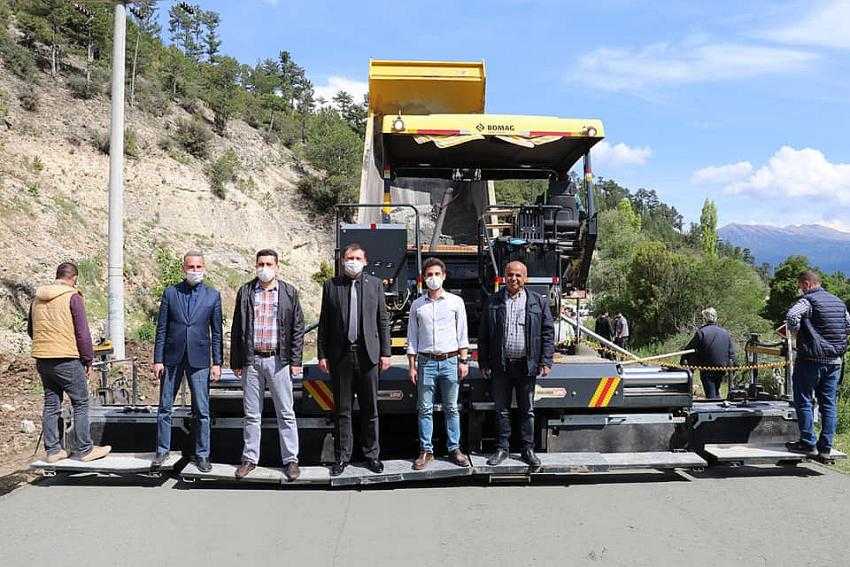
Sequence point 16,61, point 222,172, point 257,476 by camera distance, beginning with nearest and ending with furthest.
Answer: point 257,476, point 16,61, point 222,172

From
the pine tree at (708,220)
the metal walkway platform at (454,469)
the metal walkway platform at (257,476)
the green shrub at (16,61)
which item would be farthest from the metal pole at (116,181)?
the pine tree at (708,220)

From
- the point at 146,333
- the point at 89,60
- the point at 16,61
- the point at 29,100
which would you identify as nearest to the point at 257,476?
the point at 146,333

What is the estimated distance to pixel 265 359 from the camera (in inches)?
249

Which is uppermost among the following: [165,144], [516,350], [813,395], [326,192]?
[165,144]

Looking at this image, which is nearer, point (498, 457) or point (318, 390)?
point (498, 457)

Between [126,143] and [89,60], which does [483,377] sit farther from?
[89,60]

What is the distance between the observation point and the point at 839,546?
4.97 m

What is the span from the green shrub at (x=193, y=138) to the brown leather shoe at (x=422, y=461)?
97.2 ft

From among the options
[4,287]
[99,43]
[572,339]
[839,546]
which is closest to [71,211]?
[4,287]

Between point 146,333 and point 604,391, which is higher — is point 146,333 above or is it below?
below

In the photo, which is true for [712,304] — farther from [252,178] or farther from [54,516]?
[54,516]

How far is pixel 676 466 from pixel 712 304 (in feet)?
75.4

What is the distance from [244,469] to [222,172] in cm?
2838

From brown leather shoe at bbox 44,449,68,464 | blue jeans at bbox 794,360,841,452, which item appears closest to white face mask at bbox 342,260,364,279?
brown leather shoe at bbox 44,449,68,464
